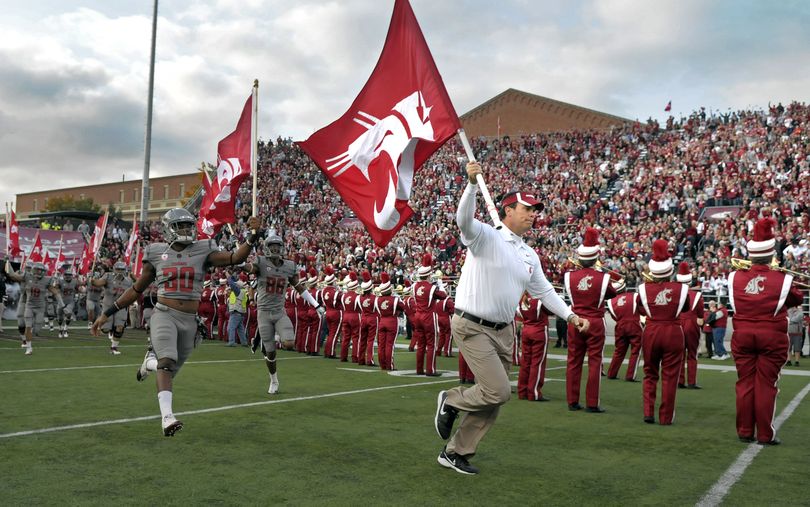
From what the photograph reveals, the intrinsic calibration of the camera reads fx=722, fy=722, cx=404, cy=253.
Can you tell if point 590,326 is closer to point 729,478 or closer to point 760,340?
point 760,340

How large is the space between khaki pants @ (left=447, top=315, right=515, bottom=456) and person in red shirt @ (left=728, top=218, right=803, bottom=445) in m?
3.05

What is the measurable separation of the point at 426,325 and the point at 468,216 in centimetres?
868

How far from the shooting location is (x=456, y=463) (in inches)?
223

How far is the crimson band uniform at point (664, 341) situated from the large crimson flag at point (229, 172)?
741 centimetres

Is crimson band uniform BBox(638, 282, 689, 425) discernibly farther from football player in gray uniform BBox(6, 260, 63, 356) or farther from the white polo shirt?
football player in gray uniform BBox(6, 260, 63, 356)

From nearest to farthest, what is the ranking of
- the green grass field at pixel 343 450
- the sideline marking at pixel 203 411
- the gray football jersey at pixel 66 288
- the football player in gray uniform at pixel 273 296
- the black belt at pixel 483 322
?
the green grass field at pixel 343 450 → the black belt at pixel 483 322 → the sideline marking at pixel 203 411 → the football player in gray uniform at pixel 273 296 → the gray football jersey at pixel 66 288

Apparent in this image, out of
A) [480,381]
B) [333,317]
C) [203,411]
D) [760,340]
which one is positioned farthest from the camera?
[333,317]

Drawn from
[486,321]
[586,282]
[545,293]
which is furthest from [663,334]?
[486,321]

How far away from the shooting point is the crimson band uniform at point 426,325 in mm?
13656

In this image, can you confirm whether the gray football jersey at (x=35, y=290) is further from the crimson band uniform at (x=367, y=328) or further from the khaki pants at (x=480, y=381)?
the khaki pants at (x=480, y=381)

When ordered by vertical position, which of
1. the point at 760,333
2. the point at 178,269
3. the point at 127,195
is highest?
the point at 127,195

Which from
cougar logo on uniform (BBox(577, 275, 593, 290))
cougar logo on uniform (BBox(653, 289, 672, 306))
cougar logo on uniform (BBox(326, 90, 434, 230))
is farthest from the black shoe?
cougar logo on uniform (BBox(577, 275, 593, 290))

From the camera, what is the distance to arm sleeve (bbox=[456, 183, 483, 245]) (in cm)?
511

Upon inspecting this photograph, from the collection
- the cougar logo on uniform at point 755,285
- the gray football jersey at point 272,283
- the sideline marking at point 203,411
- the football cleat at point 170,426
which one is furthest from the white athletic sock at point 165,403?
the cougar logo on uniform at point 755,285
